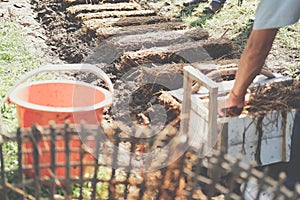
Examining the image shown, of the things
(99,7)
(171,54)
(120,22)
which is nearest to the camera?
(171,54)

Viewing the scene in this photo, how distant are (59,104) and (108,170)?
21.1 inches

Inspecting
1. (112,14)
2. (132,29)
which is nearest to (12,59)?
(132,29)

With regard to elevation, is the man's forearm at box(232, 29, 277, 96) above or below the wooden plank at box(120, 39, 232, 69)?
above

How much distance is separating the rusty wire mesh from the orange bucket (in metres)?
0.02

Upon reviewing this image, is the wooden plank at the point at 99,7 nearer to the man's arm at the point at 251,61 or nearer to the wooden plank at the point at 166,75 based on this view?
the wooden plank at the point at 166,75

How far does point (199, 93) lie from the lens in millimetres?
3869

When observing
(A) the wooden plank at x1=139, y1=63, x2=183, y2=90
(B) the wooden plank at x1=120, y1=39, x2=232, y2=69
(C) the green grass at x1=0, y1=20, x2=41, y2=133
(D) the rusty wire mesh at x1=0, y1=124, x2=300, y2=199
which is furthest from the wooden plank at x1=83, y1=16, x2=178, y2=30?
(D) the rusty wire mesh at x1=0, y1=124, x2=300, y2=199

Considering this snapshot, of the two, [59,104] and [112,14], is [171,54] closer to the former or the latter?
[112,14]

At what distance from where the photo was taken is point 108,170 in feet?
11.7

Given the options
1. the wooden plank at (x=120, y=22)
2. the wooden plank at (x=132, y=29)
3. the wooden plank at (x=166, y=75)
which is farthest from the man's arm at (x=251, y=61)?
the wooden plank at (x=120, y=22)

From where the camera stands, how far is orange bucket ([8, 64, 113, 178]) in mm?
3229

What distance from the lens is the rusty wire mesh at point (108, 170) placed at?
2.45m

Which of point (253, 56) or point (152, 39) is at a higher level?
point (253, 56)

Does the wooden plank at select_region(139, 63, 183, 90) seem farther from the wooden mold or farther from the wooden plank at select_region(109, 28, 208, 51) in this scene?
the wooden mold
